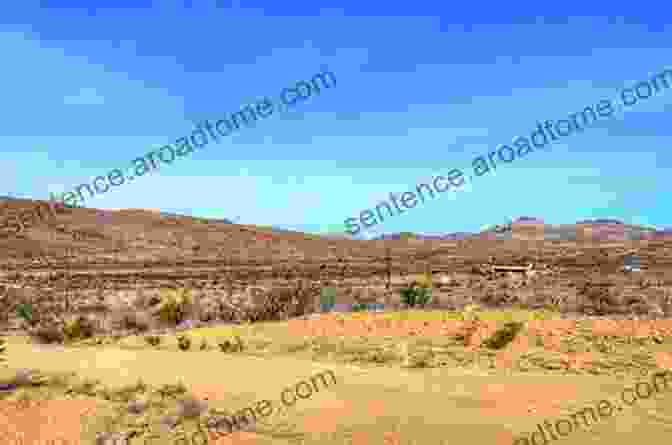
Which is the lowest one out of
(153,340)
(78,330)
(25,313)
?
(153,340)

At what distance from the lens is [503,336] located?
15.7m

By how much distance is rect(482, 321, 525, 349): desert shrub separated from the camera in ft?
51.0

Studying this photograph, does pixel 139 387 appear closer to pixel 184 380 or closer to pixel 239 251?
pixel 184 380

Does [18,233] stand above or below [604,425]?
above

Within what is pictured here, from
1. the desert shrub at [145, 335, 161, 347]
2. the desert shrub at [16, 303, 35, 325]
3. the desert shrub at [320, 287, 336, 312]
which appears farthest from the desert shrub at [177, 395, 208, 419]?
the desert shrub at [16, 303, 35, 325]

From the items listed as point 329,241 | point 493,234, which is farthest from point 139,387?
point 493,234

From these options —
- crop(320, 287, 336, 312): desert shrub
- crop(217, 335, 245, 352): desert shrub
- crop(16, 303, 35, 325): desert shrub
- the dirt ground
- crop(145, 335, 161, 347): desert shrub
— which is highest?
crop(16, 303, 35, 325): desert shrub

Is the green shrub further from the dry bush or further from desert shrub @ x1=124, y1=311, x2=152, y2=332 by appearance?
desert shrub @ x1=124, y1=311, x2=152, y2=332

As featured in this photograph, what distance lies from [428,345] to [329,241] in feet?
346

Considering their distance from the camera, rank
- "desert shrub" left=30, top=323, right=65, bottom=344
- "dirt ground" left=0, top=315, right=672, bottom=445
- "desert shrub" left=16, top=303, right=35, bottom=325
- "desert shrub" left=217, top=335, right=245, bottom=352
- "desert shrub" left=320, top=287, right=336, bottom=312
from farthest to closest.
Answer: "desert shrub" left=320, top=287, right=336, bottom=312 < "desert shrub" left=16, top=303, right=35, bottom=325 < "desert shrub" left=30, top=323, right=65, bottom=344 < "desert shrub" left=217, top=335, right=245, bottom=352 < "dirt ground" left=0, top=315, right=672, bottom=445

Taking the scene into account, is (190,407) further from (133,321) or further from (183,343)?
(133,321)

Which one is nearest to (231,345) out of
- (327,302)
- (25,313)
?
(327,302)

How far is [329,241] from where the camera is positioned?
121875mm

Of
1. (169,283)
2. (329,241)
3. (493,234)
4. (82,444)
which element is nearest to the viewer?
(82,444)
